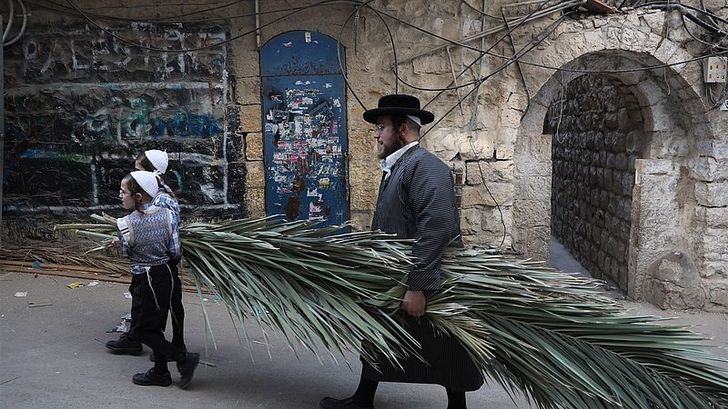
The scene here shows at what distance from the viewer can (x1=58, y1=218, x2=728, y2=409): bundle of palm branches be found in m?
2.77

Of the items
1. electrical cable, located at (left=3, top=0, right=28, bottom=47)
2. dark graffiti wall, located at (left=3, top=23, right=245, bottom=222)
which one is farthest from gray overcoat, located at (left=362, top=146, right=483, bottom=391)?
electrical cable, located at (left=3, top=0, right=28, bottom=47)

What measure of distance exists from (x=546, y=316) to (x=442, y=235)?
23.4 inches

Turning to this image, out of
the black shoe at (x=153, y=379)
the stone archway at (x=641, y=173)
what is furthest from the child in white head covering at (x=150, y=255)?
the stone archway at (x=641, y=173)

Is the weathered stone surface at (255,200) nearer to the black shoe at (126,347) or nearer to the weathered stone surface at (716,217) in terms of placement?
the black shoe at (126,347)

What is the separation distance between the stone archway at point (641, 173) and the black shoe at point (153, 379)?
3.54 meters

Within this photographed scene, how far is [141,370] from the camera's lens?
3.84 meters

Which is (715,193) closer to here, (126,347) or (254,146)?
(254,146)

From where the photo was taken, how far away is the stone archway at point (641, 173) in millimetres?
5727

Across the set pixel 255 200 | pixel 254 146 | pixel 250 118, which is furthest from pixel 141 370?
pixel 250 118

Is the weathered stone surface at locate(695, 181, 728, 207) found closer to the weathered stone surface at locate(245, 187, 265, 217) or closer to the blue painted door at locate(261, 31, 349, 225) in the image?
the blue painted door at locate(261, 31, 349, 225)

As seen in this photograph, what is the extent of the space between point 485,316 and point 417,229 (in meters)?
0.50

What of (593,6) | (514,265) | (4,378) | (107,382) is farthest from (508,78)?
(4,378)

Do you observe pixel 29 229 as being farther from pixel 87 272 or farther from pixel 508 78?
pixel 508 78

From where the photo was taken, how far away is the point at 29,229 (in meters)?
6.11
